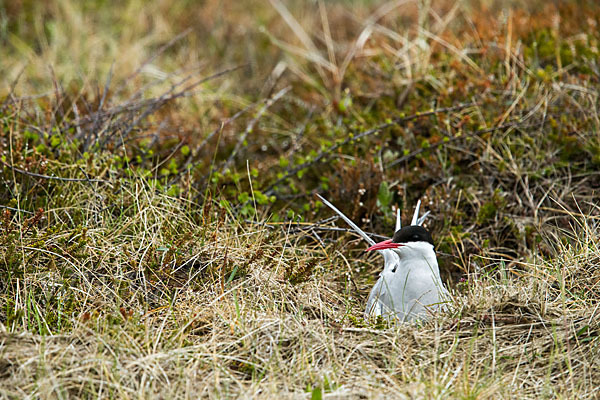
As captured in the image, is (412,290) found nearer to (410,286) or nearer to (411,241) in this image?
(410,286)

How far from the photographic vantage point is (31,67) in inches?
244

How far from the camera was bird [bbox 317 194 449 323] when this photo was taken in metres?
3.13

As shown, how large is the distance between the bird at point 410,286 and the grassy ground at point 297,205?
11 centimetres

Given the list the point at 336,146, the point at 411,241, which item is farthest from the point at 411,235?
the point at 336,146

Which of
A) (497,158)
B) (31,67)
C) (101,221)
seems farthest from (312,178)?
(31,67)

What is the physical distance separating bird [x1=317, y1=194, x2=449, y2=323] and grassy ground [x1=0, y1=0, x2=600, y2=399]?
0.37 ft

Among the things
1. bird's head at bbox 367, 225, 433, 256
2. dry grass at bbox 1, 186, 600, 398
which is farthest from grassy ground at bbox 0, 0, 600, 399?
bird's head at bbox 367, 225, 433, 256

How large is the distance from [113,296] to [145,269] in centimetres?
23

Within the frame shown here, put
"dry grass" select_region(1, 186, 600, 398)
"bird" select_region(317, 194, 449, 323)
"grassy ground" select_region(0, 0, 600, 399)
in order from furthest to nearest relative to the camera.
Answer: "bird" select_region(317, 194, 449, 323) < "grassy ground" select_region(0, 0, 600, 399) < "dry grass" select_region(1, 186, 600, 398)

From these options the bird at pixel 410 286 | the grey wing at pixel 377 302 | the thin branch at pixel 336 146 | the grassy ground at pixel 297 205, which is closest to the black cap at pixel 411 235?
the bird at pixel 410 286

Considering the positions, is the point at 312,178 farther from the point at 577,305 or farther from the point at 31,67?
the point at 31,67

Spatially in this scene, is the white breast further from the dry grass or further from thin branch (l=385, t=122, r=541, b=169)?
thin branch (l=385, t=122, r=541, b=169)

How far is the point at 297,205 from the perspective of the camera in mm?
4500

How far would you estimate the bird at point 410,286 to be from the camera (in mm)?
3133
